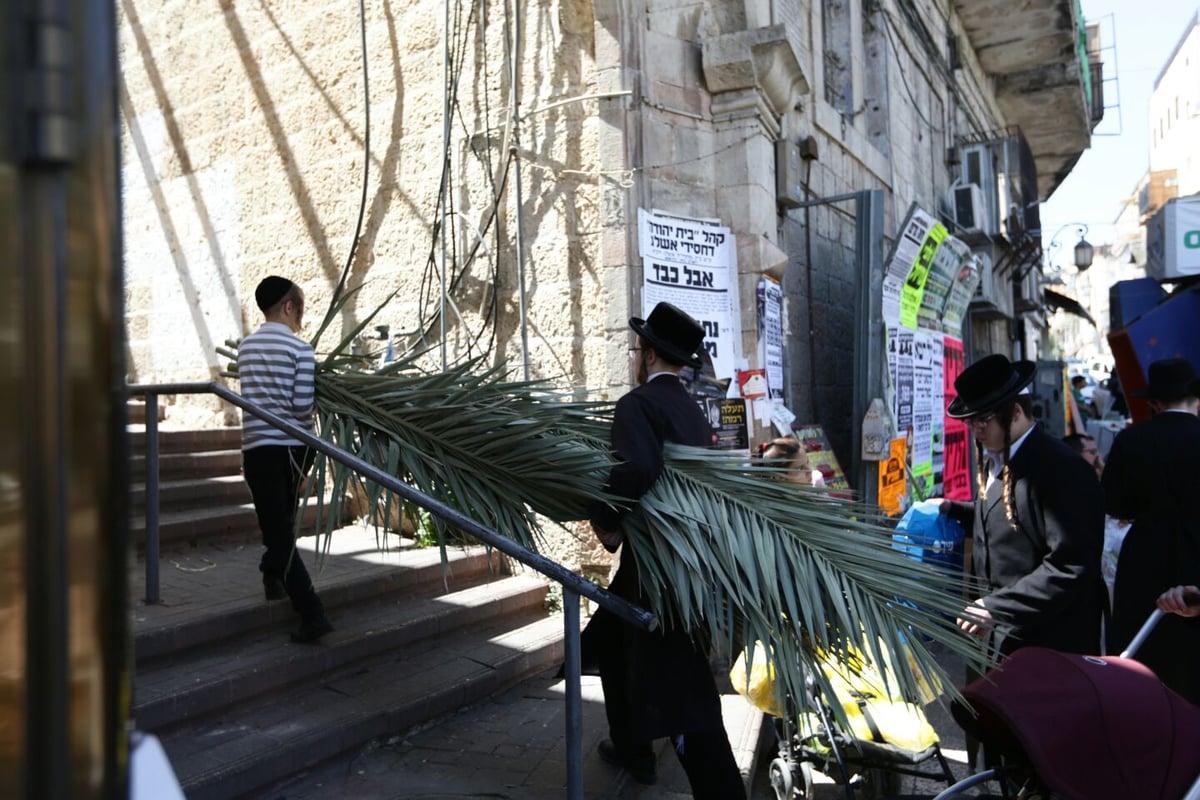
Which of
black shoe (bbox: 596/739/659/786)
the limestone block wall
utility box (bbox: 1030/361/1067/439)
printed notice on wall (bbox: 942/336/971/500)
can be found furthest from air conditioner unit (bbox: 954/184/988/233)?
black shoe (bbox: 596/739/659/786)

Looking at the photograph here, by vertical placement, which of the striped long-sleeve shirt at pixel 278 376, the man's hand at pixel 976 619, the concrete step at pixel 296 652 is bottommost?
the concrete step at pixel 296 652

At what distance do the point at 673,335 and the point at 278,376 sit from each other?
1514 mm

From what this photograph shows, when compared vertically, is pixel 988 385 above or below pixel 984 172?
below

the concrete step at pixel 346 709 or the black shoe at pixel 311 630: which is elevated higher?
the black shoe at pixel 311 630

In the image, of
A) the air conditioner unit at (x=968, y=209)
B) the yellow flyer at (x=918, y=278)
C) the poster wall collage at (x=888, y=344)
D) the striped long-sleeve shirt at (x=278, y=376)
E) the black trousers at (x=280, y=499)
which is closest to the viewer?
the striped long-sleeve shirt at (x=278, y=376)

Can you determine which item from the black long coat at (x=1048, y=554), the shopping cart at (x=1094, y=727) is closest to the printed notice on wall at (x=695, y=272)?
the black long coat at (x=1048, y=554)

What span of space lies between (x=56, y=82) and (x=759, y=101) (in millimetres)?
5425

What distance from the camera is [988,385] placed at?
3090 millimetres

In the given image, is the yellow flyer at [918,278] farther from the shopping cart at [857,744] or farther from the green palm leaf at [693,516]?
the green palm leaf at [693,516]

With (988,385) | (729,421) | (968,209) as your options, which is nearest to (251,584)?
(729,421)

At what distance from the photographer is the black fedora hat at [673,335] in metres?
3.02

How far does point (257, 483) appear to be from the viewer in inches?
146

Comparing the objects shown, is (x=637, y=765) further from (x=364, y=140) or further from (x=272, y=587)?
(x=364, y=140)

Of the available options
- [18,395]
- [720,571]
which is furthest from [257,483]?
[18,395]
